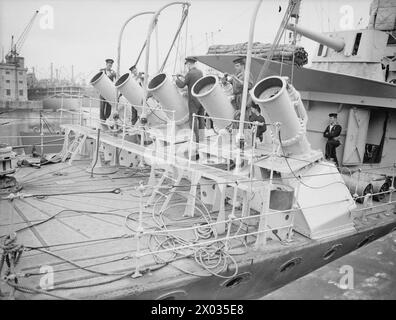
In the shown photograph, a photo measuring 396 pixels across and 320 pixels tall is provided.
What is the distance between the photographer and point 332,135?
8586 millimetres

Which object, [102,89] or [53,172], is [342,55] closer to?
[102,89]

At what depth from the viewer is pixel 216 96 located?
6523mm

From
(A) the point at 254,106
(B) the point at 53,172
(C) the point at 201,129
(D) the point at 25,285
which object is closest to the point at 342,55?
(A) the point at 254,106

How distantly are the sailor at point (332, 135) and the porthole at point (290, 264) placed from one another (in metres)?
4.13

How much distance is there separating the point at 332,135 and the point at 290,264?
14.3 feet

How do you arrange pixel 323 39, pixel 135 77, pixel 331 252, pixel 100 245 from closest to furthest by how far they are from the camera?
pixel 100 245 < pixel 331 252 < pixel 135 77 < pixel 323 39

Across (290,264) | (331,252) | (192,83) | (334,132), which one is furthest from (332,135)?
(290,264)

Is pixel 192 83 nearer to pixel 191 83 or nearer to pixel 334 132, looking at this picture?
pixel 191 83

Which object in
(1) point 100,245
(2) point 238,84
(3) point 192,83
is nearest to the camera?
(1) point 100,245

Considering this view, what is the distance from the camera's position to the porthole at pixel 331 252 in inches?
227

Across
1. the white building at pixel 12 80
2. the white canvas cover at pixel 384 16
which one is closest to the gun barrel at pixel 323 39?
the white canvas cover at pixel 384 16

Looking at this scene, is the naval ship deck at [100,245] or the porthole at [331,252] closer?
the naval ship deck at [100,245]

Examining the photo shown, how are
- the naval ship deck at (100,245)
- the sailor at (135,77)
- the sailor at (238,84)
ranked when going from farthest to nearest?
the sailor at (135,77), the sailor at (238,84), the naval ship deck at (100,245)

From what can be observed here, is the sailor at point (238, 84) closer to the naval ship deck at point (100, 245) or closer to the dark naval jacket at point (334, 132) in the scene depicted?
the naval ship deck at point (100, 245)
